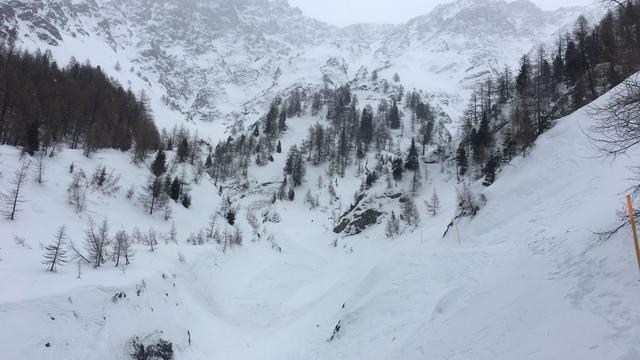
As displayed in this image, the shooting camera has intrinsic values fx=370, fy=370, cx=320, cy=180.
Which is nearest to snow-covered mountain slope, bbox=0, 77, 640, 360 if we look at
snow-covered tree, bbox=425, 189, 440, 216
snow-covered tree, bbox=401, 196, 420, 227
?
snow-covered tree, bbox=401, 196, 420, 227

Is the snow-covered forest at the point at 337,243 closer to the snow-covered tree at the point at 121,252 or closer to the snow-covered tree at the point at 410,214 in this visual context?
the snow-covered tree at the point at 121,252

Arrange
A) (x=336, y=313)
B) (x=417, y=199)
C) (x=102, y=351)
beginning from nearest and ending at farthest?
(x=102, y=351) < (x=336, y=313) < (x=417, y=199)

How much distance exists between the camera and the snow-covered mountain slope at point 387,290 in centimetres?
1084

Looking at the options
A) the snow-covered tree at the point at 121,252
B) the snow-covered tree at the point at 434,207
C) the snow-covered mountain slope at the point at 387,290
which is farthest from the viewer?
the snow-covered tree at the point at 434,207

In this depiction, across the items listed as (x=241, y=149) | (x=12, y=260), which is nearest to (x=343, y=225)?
(x=12, y=260)

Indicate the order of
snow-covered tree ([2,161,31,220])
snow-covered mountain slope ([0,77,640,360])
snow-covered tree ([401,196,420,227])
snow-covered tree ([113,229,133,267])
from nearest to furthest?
snow-covered mountain slope ([0,77,640,360]), snow-covered tree ([113,229,133,267]), snow-covered tree ([2,161,31,220]), snow-covered tree ([401,196,420,227])

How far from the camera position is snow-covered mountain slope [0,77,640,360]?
35.6 feet

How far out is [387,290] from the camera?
21.8 meters

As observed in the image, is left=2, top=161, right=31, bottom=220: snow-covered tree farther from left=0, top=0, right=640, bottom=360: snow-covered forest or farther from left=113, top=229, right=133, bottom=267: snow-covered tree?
left=113, top=229, right=133, bottom=267: snow-covered tree

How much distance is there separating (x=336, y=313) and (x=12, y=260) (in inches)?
749

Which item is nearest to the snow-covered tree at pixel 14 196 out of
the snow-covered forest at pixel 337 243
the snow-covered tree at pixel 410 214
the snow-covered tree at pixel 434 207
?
the snow-covered forest at pixel 337 243

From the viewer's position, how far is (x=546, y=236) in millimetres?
16672

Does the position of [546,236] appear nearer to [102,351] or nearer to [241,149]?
[102,351]

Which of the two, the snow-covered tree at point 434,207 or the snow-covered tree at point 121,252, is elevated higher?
the snow-covered tree at point 434,207
